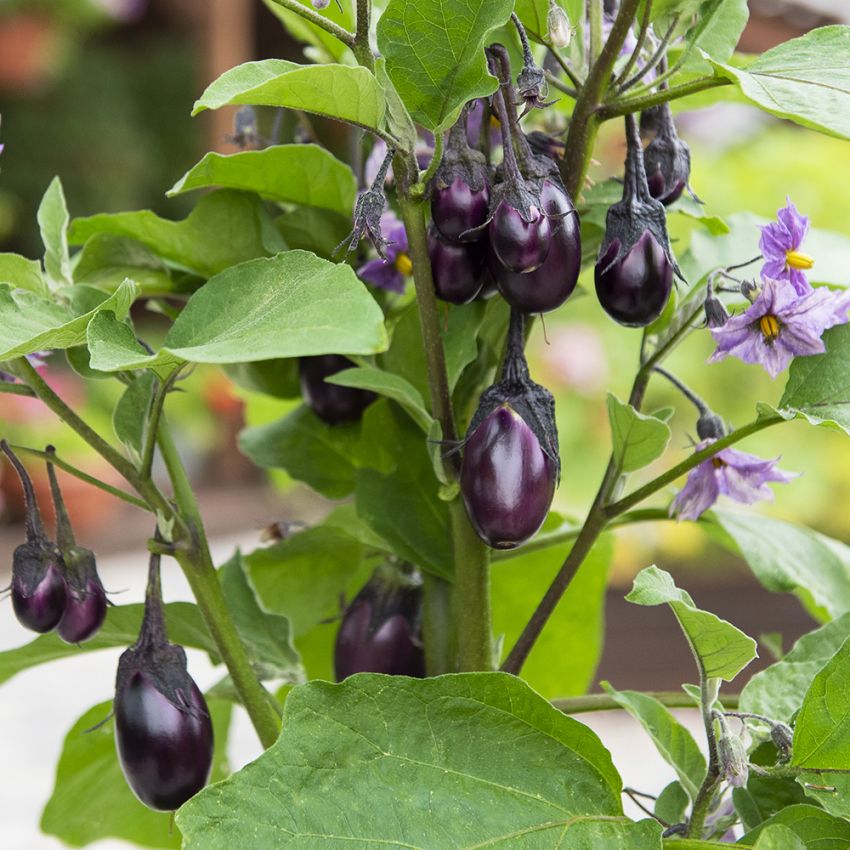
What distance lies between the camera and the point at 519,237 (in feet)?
0.83

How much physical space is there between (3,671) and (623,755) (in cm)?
133

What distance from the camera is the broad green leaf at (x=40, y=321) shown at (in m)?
0.23

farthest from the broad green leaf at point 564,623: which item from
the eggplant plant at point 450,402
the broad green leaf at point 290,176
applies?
the broad green leaf at point 290,176

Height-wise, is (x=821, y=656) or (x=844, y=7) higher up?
(x=844, y=7)

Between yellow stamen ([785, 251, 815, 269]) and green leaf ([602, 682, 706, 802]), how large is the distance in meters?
0.12

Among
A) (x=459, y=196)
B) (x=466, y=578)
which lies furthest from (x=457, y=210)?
(x=466, y=578)

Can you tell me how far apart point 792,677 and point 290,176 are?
0.66 ft

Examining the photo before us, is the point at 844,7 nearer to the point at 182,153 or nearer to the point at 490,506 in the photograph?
the point at 182,153

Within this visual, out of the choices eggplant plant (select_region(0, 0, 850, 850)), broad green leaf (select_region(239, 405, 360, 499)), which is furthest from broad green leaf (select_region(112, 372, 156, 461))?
broad green leaf (select_region(239, 405, 360, 499))

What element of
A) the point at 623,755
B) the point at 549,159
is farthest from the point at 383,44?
the point at 623,755

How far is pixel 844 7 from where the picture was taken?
88.0 inches

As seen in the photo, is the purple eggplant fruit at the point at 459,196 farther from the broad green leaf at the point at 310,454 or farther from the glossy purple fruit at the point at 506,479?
the broad green leaf at the point at 310,454

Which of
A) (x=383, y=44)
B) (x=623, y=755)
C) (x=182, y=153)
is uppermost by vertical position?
(x=383, y=44)

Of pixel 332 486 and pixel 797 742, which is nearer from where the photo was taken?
pixel 797 742
